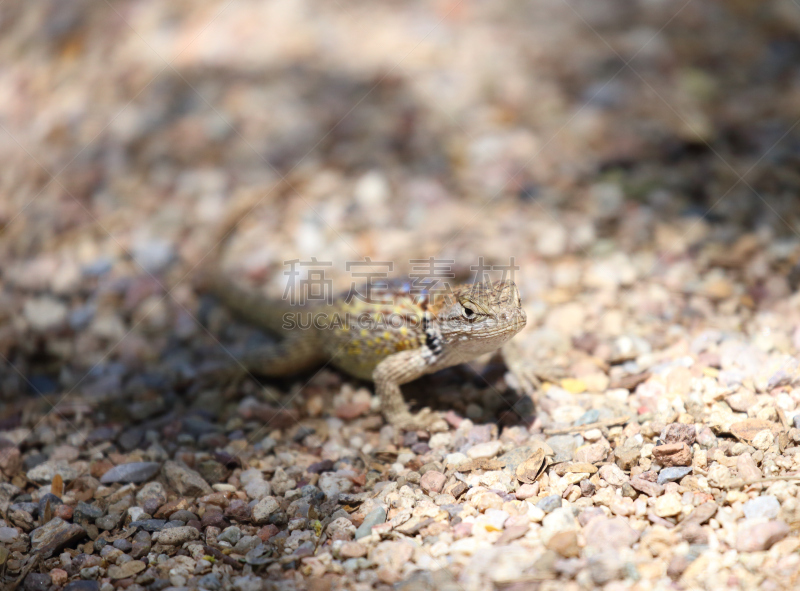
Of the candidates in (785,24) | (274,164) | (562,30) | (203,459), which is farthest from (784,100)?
(203,459)

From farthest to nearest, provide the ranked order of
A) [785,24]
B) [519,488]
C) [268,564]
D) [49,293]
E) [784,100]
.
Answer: [785,24] → [784,100] → [49,293] → [519,488] → [268,564]

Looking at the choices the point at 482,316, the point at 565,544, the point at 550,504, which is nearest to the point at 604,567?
the point at 565,544

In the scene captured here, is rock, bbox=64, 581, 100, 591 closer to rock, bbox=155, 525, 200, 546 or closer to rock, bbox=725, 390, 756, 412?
rock, bbox=155, 525, 200, 546

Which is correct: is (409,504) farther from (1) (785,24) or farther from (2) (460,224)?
(1) (785,24)

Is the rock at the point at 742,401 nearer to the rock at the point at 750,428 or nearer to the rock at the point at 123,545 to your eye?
the rock at the point at 750,428

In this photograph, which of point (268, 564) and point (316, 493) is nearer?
point (268, 564)

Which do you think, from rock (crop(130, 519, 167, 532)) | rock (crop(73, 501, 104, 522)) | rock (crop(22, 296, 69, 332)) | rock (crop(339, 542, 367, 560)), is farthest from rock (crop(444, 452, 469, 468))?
rock (crop(22, 296, 69, 332))

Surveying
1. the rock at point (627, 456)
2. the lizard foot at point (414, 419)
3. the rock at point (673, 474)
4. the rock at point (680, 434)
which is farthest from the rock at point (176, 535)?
the rock at point (680, 434)
